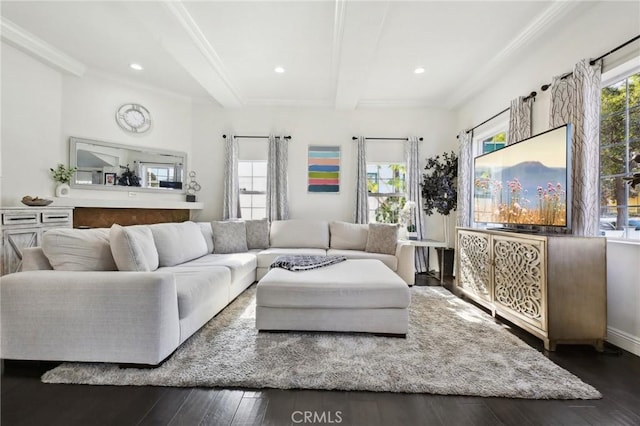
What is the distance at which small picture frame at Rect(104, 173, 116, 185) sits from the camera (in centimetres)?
402

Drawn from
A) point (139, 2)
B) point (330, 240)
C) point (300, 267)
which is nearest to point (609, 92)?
point (300, 267)

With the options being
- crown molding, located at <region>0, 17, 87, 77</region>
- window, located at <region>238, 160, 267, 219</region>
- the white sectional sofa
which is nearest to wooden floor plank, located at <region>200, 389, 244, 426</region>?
the white sectional sofa

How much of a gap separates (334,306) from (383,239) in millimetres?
1997

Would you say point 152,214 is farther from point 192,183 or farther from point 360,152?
point 360,152

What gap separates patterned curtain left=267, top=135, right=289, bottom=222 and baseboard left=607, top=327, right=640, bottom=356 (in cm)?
389

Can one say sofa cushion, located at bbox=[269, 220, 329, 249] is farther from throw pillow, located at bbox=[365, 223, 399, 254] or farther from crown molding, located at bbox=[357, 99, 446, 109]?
crown molding, located at bbox=[357, 99, 446, 109]

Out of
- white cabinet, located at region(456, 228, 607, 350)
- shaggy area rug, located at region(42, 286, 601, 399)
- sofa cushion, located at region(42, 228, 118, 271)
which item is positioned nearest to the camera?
shaggy area rug, located at region(42, 286, 601, 399)

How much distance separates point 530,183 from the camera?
2566 mm

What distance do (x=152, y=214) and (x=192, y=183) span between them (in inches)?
32.6

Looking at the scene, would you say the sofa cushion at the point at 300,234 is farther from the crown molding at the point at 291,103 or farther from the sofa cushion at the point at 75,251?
the sofa cushion at the point at 75,251

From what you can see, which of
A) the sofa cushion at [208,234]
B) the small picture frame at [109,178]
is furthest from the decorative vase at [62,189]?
the sofa cushion at [208,234]

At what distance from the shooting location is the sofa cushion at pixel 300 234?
4.23m

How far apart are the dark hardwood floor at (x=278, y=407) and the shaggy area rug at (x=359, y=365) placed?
53mm

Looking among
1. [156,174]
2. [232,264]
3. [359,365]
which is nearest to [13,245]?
[156,174]
